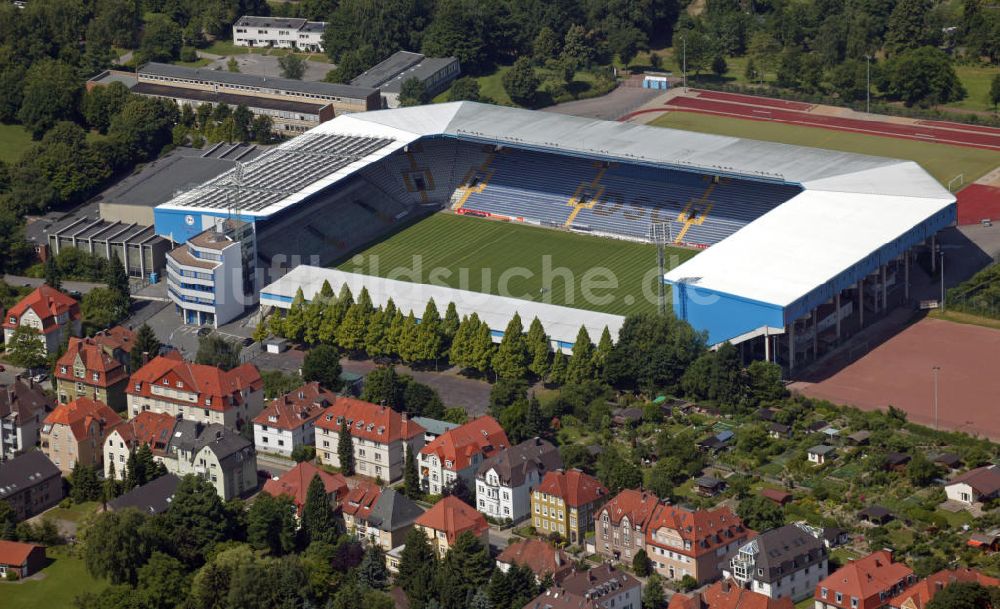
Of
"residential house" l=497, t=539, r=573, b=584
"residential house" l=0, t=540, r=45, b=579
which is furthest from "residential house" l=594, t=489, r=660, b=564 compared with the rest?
"residential house" l=0, t=540, r=45, b=579

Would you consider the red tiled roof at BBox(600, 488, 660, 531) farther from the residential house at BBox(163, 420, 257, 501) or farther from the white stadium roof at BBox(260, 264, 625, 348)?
the white stadium roof at BBox(260, 264, 625, 348)

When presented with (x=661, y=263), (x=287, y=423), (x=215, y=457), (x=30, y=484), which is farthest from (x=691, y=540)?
(x=30, y=484)

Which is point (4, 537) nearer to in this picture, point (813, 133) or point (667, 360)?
point (667, 360)

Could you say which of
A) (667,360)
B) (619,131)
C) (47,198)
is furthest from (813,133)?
(47,198)

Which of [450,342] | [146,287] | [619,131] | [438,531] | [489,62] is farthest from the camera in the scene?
[489,62]

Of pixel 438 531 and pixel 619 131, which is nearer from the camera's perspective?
pixel 438 531

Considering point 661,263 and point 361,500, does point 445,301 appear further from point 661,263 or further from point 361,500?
point 361,500

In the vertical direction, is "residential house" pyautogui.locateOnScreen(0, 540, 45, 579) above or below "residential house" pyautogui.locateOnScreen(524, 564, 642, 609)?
below
